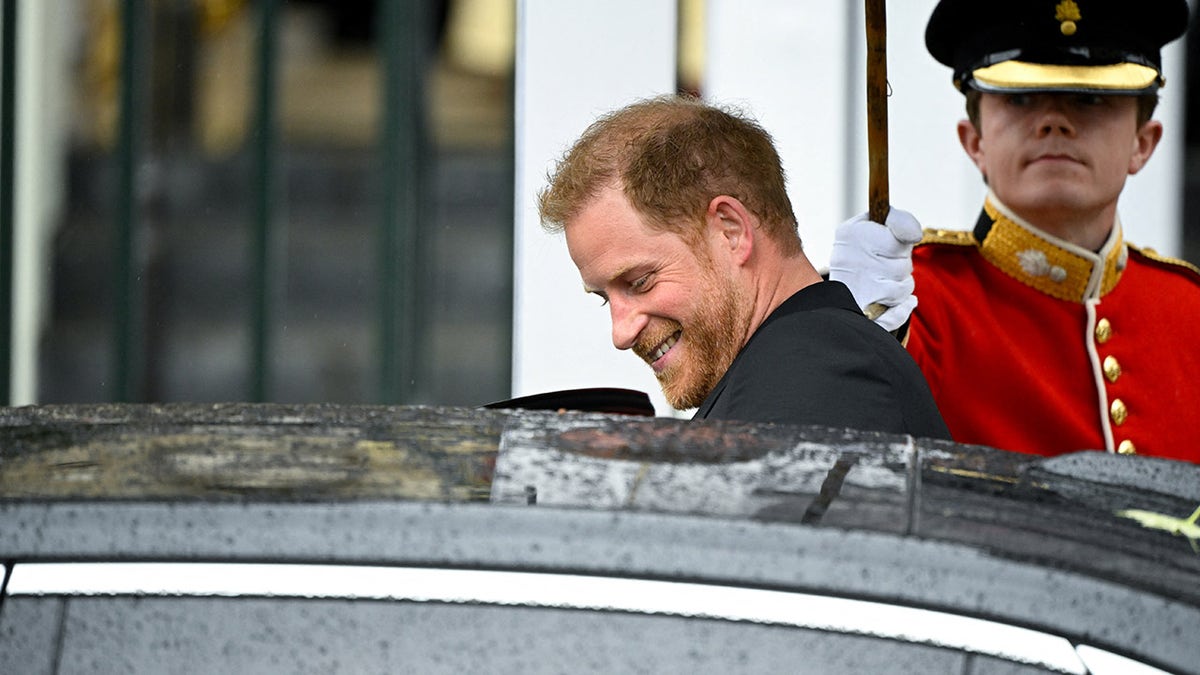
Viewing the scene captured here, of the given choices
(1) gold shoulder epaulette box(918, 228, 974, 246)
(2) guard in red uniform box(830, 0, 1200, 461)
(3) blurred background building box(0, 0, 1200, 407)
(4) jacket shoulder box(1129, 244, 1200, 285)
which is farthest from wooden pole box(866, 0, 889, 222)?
(3) blurred background building box(0, 0, 1200, 407)

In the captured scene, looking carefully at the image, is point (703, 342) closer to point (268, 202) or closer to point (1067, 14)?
point (1067, 14)

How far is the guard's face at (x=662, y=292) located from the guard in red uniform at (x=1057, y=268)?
3.08ft

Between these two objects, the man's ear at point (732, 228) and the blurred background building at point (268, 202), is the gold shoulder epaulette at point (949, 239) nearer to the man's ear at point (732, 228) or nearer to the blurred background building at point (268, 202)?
the man's ear at point (732, 228)

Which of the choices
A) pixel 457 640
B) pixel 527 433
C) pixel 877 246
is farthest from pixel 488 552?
pixel 877 246

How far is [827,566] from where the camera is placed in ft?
3.39

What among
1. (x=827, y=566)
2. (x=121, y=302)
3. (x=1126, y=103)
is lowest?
(x=121, y=302)

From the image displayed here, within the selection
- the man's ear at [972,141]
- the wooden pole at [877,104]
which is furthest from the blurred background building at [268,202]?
the wooden pole at [877,104]

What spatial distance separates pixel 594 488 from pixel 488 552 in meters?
0.12

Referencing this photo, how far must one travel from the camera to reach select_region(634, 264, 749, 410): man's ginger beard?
2.19 meters

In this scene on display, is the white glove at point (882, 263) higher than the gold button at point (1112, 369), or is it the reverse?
the white glove at point (882, 263)

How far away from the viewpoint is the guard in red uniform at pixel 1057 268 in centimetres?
321

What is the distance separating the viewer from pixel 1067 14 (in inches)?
128

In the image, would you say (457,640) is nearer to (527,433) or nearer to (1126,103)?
(527,433)

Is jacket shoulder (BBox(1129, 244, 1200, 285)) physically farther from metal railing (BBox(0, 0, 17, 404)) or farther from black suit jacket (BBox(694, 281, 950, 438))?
metal railing (BBox(0, 0, 17, 404))
